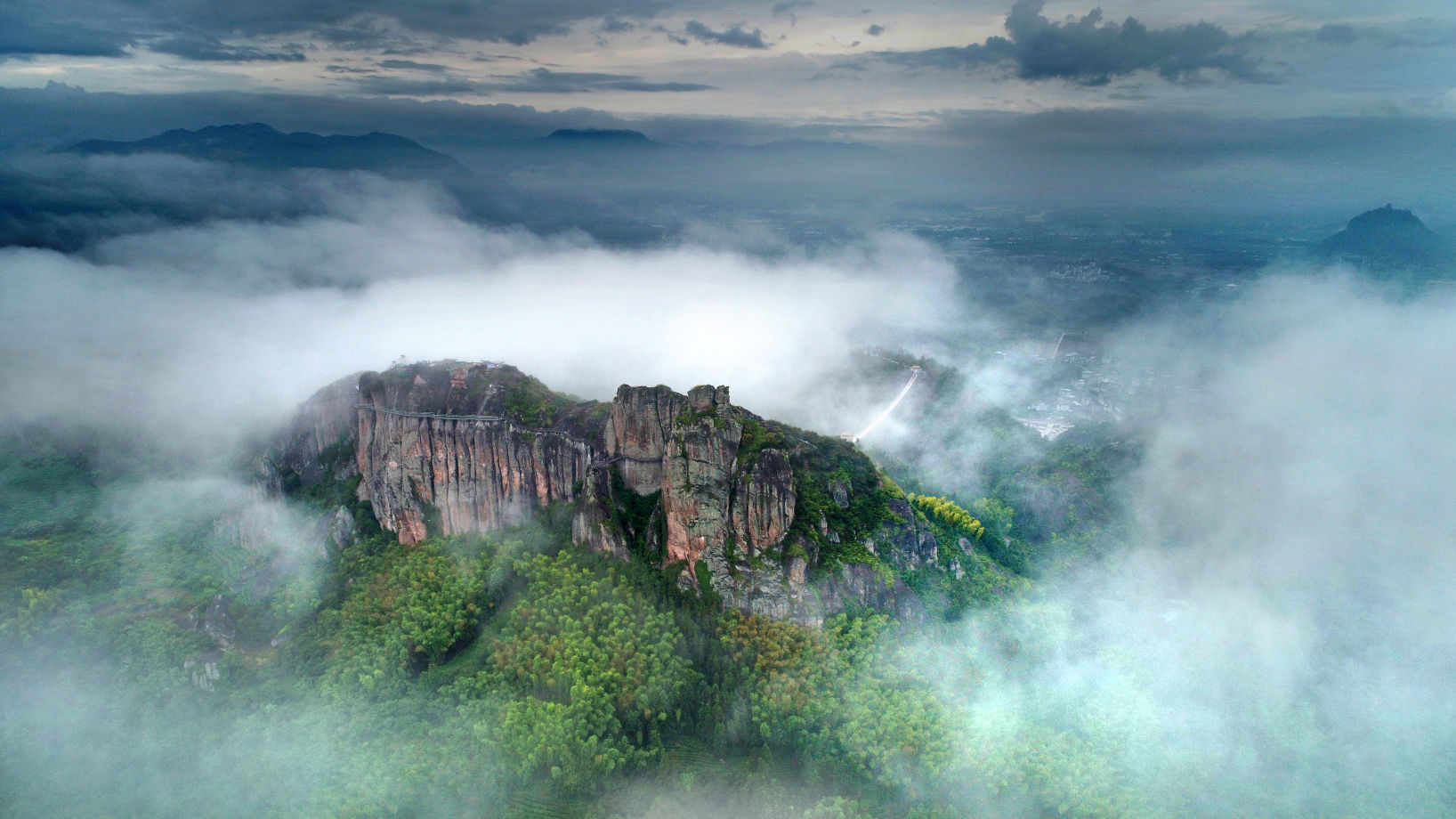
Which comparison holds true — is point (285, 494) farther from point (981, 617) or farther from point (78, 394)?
point (981, 617)

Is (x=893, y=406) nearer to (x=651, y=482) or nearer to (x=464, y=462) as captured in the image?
(x=651, y=482)

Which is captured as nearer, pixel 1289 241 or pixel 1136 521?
pixel 1136 521

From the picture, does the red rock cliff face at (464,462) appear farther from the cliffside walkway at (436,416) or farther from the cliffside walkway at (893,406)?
the cliffside walkway at (893,406)

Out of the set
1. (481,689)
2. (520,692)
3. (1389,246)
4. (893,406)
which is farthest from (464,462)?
(1389,246)

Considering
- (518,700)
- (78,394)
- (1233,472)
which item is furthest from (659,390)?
(78,394)

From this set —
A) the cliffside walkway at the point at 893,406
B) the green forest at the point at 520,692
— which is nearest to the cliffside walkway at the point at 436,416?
the green forest at the point at 520,692

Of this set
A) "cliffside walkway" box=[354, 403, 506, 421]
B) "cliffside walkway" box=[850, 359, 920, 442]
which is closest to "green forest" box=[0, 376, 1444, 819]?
"cliffside walkway" box=[354, 403, 506, 421]
